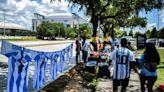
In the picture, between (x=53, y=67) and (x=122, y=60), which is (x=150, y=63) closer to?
(x=122, y=60)

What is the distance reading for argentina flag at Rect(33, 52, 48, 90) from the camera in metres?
11.8

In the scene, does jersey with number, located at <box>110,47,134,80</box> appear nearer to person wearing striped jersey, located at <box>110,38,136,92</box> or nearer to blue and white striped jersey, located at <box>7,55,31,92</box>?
person wearing striped jersey, located at <box>110,38,136,92</box>

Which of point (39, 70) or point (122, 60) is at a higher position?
point (122, 60)

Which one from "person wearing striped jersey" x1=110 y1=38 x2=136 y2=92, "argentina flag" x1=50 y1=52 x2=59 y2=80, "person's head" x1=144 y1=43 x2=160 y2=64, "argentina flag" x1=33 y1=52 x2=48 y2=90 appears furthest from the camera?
"argentina flag" x1=50 y1=52 x2=59 y2=80

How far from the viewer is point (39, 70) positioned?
1211 cm

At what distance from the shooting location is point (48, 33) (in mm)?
138000

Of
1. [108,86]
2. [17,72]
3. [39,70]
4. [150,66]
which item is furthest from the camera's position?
[108,86]

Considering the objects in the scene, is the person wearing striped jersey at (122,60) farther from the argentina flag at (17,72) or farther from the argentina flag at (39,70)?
the argentina flag at (39,70)

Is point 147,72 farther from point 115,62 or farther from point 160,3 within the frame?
point 160,3

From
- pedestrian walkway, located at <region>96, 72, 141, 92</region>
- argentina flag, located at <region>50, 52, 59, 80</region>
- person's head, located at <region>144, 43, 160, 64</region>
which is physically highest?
person's head, located at <region>144, 43, 160, 64</region>

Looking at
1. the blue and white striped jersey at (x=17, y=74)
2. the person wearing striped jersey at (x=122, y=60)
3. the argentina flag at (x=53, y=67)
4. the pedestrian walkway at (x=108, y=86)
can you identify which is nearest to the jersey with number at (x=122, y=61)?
the person wearing striped jersey at (x=122, y=60)

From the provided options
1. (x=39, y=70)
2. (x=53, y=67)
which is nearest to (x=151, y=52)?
(x=39, y=70)

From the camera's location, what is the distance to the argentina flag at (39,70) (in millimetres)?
11758

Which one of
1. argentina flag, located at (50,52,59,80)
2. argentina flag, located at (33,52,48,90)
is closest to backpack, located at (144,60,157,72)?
argentina flag, located at (33,52,48,90)
